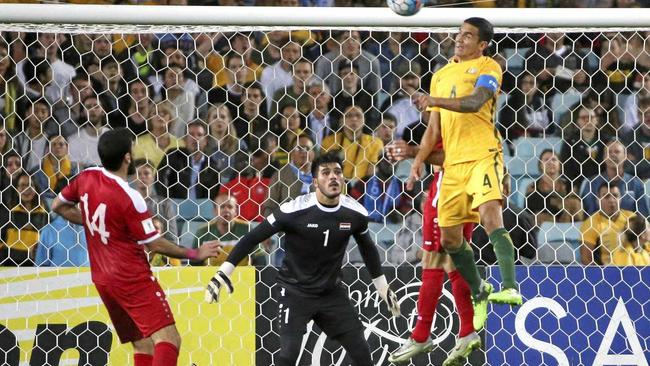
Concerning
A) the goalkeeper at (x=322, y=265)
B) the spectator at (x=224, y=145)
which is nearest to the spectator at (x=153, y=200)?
the spectator at (x=224, y=145)

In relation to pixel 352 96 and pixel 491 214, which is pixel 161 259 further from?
pixel 491 214

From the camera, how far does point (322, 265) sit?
324 inches

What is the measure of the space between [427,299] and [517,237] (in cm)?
164

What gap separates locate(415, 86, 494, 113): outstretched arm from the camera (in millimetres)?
7008

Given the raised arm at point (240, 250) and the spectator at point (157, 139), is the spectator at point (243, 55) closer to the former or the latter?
the spectator at point (157, 139)

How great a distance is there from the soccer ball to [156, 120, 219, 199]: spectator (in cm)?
229

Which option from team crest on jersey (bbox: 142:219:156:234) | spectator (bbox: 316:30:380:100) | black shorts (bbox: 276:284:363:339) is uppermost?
spectator (bbox: 316:30:380:100)

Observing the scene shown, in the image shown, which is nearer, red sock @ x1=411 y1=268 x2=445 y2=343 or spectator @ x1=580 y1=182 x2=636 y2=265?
red sock @ x1=411 y1=268 x2=445 y2=343

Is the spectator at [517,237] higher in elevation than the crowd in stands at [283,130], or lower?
lower

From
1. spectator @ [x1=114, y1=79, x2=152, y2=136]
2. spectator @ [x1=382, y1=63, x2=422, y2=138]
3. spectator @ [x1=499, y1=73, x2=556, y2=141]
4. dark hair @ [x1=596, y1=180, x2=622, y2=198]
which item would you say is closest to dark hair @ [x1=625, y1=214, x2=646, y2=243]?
dark hair @ [x1=596, y1=180, x2=622, y2=198]

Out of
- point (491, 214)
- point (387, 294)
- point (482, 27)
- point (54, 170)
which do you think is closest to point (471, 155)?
point (491, 214)

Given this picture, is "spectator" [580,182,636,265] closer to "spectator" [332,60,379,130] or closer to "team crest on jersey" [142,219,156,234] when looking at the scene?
"spectator" [332,60,379,130]

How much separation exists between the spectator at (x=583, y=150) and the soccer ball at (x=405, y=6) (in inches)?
95.0

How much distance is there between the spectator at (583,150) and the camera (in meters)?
9.63
